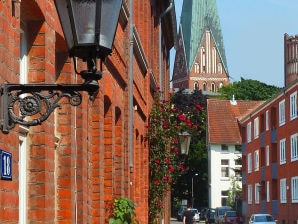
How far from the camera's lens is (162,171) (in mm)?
23984

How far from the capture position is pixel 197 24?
570 feet

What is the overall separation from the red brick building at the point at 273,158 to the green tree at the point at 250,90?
27531 mm

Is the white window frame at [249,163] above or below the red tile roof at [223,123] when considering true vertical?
below

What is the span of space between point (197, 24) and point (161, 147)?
15175 centimetres

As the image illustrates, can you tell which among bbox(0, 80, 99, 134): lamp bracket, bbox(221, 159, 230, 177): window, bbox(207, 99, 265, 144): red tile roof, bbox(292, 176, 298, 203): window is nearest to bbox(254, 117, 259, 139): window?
bbox(292, 176, 298, 203): window

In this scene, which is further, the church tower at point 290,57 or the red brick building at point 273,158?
the church tower at point 290,57

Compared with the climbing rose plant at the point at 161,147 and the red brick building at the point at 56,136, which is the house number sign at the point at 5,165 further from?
the climbing rose plant at the point at 161,147

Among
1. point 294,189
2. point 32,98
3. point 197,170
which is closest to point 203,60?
A: point 197,170

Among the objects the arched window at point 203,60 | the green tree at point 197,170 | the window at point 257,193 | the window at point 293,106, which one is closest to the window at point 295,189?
the window at point 293,106

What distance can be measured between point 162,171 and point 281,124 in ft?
131

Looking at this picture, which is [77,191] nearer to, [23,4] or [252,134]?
[23,4]

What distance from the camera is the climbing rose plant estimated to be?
23.2 meters

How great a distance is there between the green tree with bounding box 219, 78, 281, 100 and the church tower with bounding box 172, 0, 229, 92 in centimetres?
6281

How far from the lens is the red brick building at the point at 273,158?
58.7 meters
